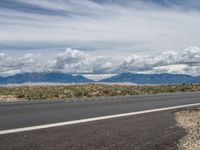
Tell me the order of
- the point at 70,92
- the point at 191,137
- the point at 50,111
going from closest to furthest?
the point at 191,137 → the point at 50,111 → the point at 70,92

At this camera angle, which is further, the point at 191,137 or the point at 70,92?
the point at 70,92

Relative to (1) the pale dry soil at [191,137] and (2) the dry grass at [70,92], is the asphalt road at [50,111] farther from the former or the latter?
(2) the dry grass at [70,92]

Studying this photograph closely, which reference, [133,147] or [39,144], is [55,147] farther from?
[133,147]

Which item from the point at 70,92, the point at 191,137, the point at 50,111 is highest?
the point at 191,137

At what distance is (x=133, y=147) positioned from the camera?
8.39 meters

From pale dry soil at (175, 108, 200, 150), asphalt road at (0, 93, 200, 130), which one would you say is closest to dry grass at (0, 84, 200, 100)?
asphalt road at (0, 93, 200, 130)

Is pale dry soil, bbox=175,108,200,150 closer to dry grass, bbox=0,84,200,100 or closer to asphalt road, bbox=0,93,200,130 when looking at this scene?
asphalt road, bbox=0,93,200,130

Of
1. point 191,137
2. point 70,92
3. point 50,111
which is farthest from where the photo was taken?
point 70,92

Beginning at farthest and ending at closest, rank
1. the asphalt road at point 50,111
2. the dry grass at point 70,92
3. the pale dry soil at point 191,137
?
the dry grass at point 70,92 → the asphalt road at point 50,111 → the pale dry soil at point 191,137

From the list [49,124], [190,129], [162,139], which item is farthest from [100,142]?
[190,129]

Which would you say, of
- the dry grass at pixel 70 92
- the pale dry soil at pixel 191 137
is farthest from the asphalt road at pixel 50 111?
the dry grass at pixel 70 92

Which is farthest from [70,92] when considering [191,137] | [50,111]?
[191,137]

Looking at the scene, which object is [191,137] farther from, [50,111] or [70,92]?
[70,92]

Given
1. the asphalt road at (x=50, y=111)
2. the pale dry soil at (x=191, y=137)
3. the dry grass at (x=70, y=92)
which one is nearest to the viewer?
the pale dry soil at (x=191, y=137)
